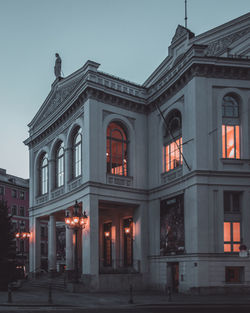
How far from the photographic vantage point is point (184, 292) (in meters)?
30.8

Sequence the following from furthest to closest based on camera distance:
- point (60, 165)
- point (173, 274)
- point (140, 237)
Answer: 1. point (60, 165)
2. point (140, 237)
3. point (173, 274)

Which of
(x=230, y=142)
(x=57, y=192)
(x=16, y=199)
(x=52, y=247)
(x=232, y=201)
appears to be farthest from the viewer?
(x=16, y=199)

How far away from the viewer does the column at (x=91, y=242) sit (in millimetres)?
33281

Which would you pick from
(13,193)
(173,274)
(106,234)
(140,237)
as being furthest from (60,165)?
(13,193)

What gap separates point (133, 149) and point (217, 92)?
8857mm

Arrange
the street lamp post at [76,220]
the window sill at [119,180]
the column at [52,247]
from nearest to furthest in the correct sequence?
the street lamp post at [76,220] < the window sill at [119,180] < the column at [52,247]

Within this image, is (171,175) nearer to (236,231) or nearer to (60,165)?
(236,231)

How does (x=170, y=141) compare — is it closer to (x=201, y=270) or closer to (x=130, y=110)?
(x=130, y=110)

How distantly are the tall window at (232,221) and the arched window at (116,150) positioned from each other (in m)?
9.37

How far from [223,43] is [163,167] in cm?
1055

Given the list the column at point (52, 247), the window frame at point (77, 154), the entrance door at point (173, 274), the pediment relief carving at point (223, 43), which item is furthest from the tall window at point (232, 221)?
the column at point (52, 247)

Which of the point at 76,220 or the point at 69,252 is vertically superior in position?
the point at 76,220

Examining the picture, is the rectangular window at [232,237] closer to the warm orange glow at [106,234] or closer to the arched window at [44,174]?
the warm orange glow at [106,234]

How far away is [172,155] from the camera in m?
35.0
